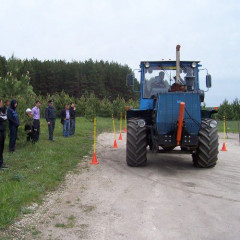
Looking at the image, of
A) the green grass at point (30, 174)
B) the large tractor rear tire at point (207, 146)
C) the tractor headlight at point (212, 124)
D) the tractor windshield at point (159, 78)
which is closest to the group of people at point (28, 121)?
the green grass at point (30, 174)

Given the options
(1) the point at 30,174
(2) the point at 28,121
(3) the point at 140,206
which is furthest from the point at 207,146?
(2) the point at 28,121

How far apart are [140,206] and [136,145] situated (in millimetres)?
3302

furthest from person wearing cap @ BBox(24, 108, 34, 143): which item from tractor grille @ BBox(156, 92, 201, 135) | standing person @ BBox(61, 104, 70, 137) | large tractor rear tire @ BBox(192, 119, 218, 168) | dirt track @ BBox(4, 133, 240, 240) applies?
large tractor rear tire @ BBox(192, 119, 218, 168)

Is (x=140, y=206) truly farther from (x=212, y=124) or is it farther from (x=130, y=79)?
(x=130, y=79)

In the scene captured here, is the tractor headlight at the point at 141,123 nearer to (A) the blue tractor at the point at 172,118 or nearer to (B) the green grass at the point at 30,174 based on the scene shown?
(A) the blue tractor at the point at 172,118

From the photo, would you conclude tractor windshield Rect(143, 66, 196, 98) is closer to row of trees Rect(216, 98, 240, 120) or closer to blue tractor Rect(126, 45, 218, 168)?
blue tractor Rect(126, 45, 218, 168)

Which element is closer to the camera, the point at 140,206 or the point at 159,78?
the point at 140,206

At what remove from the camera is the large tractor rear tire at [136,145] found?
907cm

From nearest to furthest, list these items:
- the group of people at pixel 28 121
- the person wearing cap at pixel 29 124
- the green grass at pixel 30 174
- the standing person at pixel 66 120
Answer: the green grass at pixel 30 174
the group of people at pixel 28 121
the person wearing cap at pixel 29 124
the standing person at pixel 66 120

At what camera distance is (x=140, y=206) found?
5.85 m

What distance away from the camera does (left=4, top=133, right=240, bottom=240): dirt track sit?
4.69 m

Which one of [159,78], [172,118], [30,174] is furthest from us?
[159,78]

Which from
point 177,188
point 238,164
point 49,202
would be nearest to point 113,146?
point 238,164

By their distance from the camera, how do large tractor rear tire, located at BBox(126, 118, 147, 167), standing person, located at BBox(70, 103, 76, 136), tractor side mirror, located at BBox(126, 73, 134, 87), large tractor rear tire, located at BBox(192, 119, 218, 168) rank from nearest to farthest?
Answer: large tractor rear tire, located at BBox(192, 119, 218, 168), large tractor rear tire, located at BBox(126, 118, 147, 167), tractor side mirror, located at BBox(126, 73, 134, 87), standing person, located at BBox(70, 103, 76, 136)
